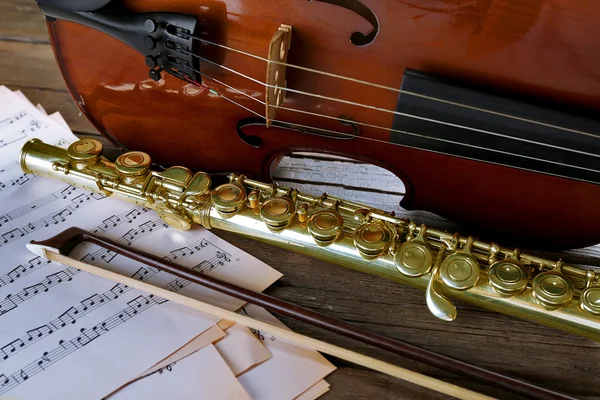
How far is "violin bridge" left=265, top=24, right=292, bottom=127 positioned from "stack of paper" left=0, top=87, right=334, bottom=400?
23 cm

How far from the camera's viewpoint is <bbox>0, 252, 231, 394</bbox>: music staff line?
679mm

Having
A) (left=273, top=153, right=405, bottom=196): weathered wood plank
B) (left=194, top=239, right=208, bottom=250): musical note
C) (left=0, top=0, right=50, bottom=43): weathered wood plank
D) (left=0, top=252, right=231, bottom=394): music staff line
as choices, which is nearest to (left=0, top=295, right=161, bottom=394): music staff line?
(left=0, top=252, right=231, bottom=394): music staff line

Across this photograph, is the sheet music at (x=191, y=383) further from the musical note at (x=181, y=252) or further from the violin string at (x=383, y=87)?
the violin string at (x=383, y=87)

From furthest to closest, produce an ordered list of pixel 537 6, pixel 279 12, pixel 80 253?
pixel 80 253 < pixel 279 12 < pixel 537 6

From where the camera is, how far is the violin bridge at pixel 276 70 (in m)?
0.70

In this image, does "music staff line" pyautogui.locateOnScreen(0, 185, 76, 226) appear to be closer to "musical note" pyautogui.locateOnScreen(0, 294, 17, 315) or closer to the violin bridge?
"musical note" pyautogui.locateOnScreen(0, 294, 17, 315)

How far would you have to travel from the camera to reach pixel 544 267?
722 millimetres

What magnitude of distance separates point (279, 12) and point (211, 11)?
0.09 m

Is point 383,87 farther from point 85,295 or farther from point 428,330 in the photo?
point 85,295

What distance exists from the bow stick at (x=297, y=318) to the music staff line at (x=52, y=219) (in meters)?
0.06

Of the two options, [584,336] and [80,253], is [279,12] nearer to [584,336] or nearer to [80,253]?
[80,253]

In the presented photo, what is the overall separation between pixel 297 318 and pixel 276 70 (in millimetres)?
314

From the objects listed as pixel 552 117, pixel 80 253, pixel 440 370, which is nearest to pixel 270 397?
pixel 440 370

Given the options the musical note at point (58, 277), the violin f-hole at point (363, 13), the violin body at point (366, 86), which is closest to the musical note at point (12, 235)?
the musical note at point (58, 277)
